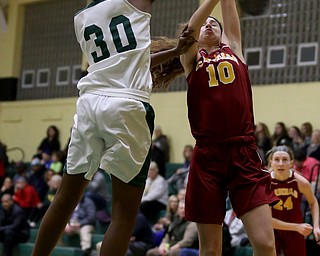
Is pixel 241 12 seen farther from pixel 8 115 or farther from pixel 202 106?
pixel 202 106

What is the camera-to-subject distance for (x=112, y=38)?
3.60 metres

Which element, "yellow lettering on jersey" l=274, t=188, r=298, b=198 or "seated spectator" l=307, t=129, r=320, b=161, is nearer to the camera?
"yellow lettering on jersey" l=274, t=188, r=298, b=198

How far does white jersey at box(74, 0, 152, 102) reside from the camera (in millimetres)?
3584

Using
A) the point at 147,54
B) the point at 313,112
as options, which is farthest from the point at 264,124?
the point at 147,54

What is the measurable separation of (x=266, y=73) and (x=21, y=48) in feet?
21.4

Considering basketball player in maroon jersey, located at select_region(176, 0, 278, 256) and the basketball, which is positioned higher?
the basketball

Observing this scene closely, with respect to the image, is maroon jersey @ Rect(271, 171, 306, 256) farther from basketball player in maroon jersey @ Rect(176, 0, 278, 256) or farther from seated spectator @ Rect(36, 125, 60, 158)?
seated spectator @ Rect(36, 125, 60, 158)

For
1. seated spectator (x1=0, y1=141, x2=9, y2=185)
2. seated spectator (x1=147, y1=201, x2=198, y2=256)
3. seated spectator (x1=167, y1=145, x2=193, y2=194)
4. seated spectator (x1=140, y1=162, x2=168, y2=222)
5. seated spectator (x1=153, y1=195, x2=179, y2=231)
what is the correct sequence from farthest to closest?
seated spectator (x1=0, y1=141, x2=9, y2=185), seated spectator (x1=167, y1=145, x2=193, y2=194), seated spectator (x1=140, y1=162, x2=168, y2=222), seated spectator (x1=153, y1=195, x2=179, y2=231), seated spectator (x1=147, y1=201, x2=198, y2=256)

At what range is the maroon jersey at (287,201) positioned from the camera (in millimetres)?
5848

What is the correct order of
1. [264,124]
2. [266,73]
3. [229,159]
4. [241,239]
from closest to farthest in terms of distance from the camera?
[229,159]
[241,239]
[264,124]
[266,73]

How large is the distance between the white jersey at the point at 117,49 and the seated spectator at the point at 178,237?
5.10 meters

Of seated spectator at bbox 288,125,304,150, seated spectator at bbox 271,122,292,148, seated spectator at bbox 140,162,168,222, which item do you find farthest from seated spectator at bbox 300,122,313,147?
seated spectator at bbox 140,162,168,222

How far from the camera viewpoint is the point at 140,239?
903cm

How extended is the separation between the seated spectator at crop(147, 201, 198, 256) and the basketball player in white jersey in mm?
4951
